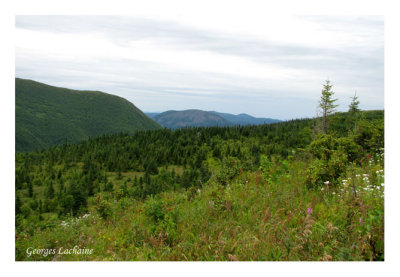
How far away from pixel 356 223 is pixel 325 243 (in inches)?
28.2

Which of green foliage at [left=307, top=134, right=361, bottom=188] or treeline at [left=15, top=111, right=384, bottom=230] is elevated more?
green foliage at [left=307, top=134, right=361, bottom=188]

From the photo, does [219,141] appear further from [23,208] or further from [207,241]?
[207,241]

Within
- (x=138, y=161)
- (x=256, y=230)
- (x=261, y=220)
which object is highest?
(x=261, y=220)

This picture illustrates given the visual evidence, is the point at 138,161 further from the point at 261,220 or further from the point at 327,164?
the point at 261,220

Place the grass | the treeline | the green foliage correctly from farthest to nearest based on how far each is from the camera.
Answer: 1. the treeline
2. the green foliage
3. the grass

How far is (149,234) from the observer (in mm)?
4719

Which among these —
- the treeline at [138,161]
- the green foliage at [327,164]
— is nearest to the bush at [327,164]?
the green foliage at [327,164]

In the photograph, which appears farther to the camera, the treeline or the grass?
the treeline

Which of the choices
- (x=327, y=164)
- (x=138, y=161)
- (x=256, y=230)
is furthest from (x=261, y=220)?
(x=138, y=161)

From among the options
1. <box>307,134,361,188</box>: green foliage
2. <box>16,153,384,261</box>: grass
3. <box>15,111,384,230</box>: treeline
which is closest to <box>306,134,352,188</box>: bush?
<box>307,134,361,188</box>: green foliage

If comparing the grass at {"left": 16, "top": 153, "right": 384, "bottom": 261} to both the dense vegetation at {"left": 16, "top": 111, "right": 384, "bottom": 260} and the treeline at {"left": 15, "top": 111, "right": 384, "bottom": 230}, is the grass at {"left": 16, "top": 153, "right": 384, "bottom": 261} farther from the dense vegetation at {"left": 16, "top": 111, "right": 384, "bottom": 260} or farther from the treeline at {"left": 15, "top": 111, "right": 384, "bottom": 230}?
the treeline at {"left": 15, "top": 111, "right": 384, "bottom": 230}

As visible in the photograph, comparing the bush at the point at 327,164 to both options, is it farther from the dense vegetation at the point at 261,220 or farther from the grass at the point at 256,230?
the grass at the point at 256,230

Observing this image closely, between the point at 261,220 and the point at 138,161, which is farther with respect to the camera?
the point at 138,161

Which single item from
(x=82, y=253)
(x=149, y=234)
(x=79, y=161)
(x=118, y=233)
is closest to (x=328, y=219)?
(x=149, y=234)
